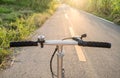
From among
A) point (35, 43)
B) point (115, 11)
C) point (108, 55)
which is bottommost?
point (115, 11)

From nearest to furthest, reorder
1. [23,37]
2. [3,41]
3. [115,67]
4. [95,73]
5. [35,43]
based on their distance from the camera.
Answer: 1. [35,43]
2. [95,73]
3. [115,67]
4. [3,41]
5. [23,37]

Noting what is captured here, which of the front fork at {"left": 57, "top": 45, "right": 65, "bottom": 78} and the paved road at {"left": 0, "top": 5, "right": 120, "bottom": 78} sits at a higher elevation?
the front fork at {"left": 57, "top": 45, "right": 65, "bottom": 78}

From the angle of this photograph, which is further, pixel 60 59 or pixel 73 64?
pixel 73 64

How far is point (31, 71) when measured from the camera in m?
5.66

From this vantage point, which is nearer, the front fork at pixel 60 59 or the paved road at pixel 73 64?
the front fork at pixel 60 59

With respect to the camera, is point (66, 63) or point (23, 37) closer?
point (66, 63)

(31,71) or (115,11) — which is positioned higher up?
(31,71)

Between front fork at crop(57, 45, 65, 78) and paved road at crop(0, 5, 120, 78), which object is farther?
paved road at crop(0, 5, 120, 78)

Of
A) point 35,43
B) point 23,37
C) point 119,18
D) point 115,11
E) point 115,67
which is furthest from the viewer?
point 115,11

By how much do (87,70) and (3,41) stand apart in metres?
2.95

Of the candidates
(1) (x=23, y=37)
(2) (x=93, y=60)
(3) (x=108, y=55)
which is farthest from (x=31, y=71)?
(1) (x=23, y=37)

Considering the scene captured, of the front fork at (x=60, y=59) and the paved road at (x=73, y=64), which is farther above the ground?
the front fork at (x=60, y=59)

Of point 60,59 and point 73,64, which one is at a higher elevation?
point 60,59

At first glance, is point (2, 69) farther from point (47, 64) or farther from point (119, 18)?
point (119, 18)
